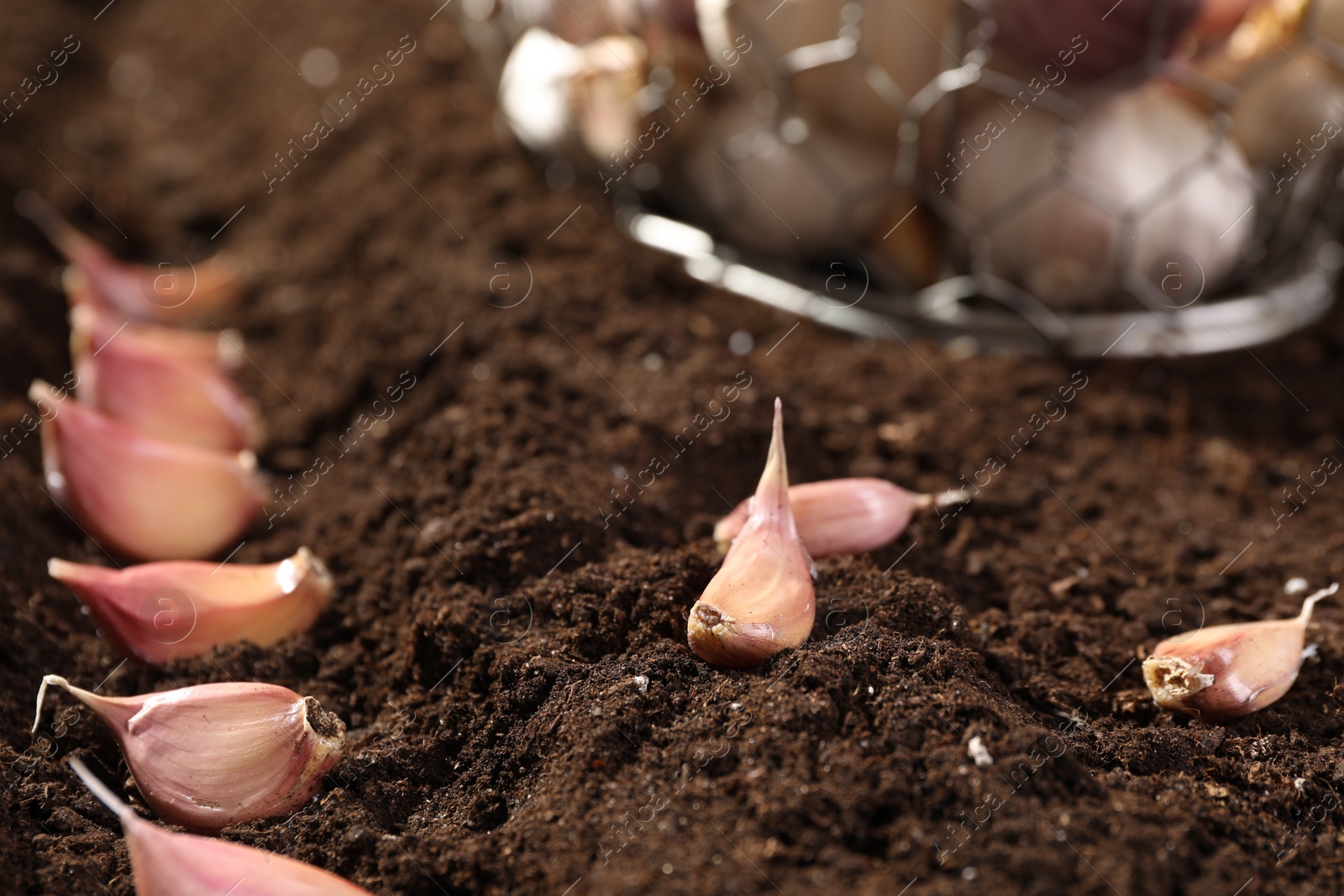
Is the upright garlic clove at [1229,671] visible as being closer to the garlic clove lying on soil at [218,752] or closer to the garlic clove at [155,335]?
the garlic clove lying on soil at [218,752]

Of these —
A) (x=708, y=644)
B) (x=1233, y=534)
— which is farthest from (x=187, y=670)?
(x=1233, y=534)

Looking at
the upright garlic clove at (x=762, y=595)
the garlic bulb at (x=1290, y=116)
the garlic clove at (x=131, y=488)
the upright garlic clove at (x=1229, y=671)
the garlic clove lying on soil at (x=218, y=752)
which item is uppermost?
the garlic clove at (x=131, y=488)

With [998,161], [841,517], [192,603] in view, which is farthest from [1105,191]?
[192,603]

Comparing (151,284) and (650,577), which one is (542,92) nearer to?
(151,284)

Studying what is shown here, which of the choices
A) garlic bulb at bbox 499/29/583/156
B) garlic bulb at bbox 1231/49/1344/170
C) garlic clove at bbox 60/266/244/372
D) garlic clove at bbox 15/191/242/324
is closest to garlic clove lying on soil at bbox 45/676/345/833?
garlic clove at bbox 60/266/244/372

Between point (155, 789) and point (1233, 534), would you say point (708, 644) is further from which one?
point (1233, 534)

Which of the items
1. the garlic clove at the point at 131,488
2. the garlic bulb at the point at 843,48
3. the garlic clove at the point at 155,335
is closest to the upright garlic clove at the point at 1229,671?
the garlic bulb at the point at 843,48
